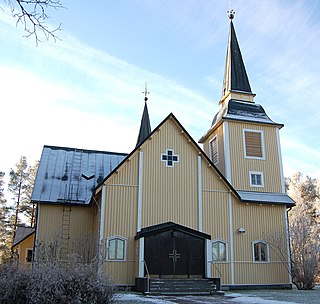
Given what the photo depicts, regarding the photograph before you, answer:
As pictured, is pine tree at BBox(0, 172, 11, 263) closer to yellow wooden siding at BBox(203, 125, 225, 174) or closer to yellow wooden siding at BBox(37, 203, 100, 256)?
yellow wooden siding at BBox(37, 203, 100, 256)

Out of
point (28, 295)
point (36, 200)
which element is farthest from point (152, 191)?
point (28, 295)

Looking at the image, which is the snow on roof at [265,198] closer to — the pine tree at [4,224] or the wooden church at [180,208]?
the wooden church at [180,208]

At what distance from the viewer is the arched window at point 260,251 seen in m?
20.2

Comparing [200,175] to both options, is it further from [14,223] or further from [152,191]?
[14,223]

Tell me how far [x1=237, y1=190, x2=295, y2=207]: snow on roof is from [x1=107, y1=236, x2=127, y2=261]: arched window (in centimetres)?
672

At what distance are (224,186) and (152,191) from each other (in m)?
3.93

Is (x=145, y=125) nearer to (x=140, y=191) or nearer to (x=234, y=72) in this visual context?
(x=234, y=72)

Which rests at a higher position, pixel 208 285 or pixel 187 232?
pixel 187 232

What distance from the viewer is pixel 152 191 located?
19219 mm

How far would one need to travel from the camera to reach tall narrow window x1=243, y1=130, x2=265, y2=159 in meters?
22.5

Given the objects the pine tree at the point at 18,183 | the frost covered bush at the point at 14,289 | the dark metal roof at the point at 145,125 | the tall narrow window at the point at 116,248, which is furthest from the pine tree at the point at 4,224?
the frost covered bush at the point at 14,289

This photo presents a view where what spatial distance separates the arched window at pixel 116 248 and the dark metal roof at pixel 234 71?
12.1 metres

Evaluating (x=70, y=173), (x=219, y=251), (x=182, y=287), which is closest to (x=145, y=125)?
(x=70, y=173)

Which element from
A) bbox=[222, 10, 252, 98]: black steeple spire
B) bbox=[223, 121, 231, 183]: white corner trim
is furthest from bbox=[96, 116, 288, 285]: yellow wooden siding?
bbox=[222, 10, 252, 98]: black steeple spire
